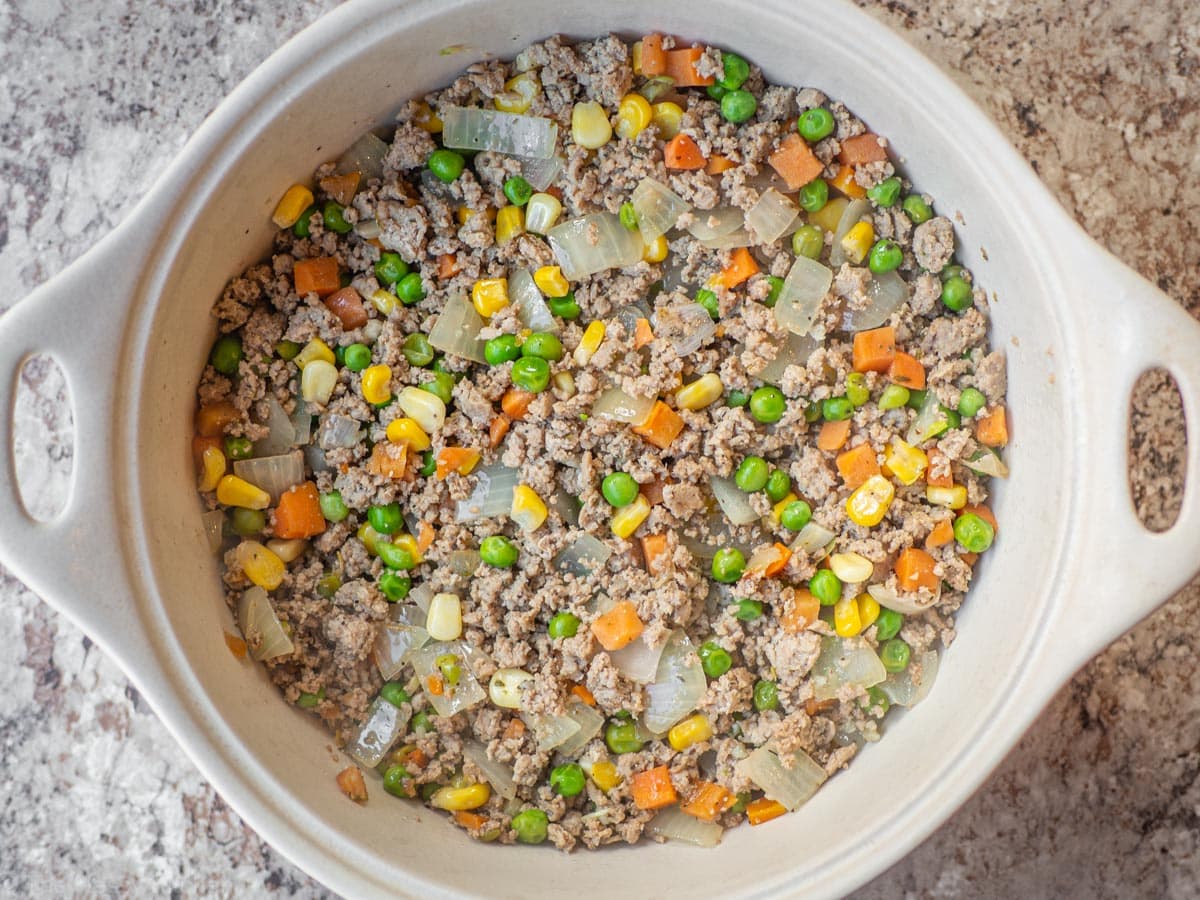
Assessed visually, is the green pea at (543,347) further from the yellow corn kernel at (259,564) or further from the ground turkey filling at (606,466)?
the yellow corn kernel at (259,564)

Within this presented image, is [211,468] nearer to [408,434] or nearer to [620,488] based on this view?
[408,434]

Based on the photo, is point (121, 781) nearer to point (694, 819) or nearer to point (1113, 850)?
point (694, 819)

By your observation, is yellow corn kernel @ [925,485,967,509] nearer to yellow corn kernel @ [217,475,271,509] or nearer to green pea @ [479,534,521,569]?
green pea @ [479,534,521,569]

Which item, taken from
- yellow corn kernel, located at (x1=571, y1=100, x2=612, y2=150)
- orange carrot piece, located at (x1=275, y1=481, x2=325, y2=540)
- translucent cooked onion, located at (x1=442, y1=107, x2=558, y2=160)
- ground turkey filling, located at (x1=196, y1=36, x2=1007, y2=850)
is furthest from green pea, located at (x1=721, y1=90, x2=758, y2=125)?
orange carrot piece, located at (x1=275, y1=481, x2=325, y2=540)

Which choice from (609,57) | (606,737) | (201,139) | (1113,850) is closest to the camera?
(201,139)

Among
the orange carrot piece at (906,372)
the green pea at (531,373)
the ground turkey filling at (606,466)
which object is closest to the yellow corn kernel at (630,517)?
the ground turkey filling at (606,466)

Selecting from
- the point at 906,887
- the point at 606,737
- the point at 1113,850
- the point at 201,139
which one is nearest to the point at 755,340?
the point at 606,737

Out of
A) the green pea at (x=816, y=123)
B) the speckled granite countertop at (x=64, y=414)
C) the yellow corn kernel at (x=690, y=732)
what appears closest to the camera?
the green pea at (x=816, y=123)
